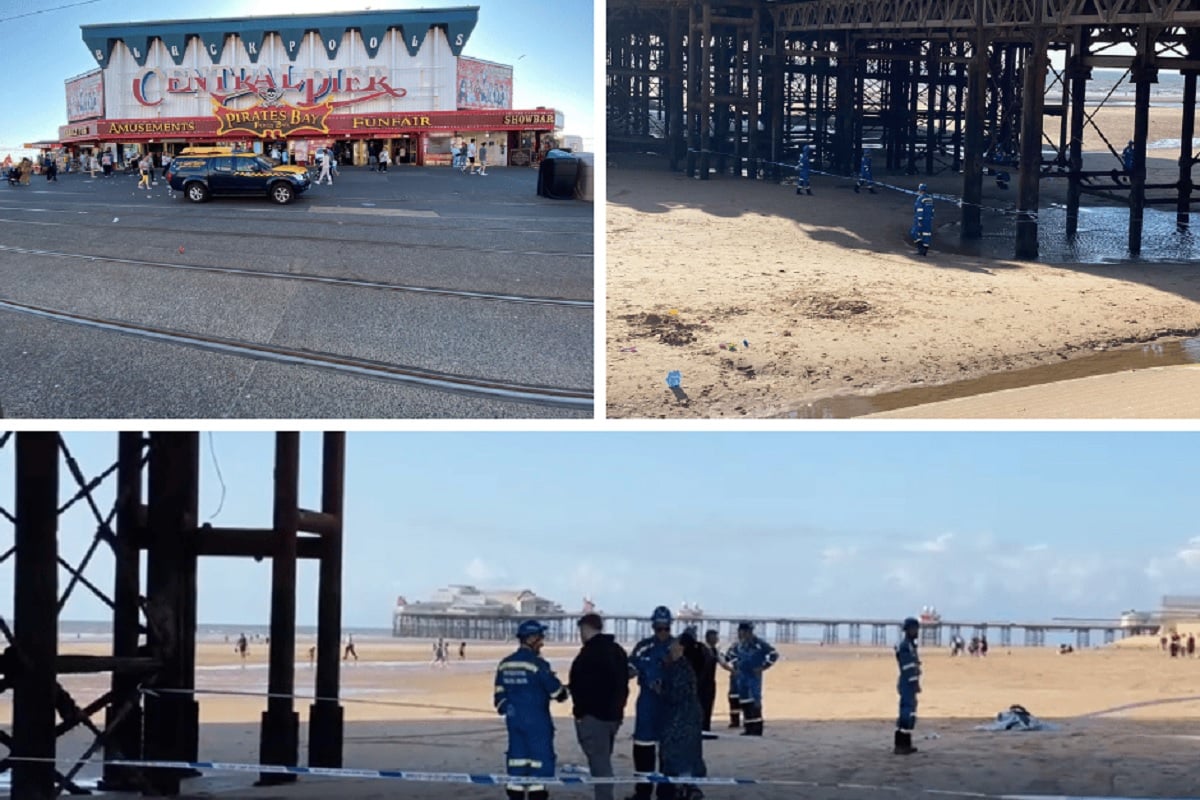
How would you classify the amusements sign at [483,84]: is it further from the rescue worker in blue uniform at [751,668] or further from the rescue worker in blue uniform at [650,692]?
the rescue worker in blue uniform at [751,668]

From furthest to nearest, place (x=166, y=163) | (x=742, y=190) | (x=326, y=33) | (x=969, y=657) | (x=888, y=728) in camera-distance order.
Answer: (x=969, y=657)
(x=742, y=190)
(x=888, y=728)
(x=166, y=163)
(x=326, y=33)

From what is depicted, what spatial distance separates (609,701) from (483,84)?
3.48 metres

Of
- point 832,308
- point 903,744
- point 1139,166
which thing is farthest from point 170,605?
point 1139,166

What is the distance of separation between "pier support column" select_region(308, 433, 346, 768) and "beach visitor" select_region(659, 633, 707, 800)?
3.00 metres

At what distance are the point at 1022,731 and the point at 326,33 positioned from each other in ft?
29.0

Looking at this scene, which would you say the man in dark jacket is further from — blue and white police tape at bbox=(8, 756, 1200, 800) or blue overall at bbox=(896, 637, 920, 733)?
blue overall at bbox=(896, 637, 920, 733)

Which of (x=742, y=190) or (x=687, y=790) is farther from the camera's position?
(x=742, y=190)

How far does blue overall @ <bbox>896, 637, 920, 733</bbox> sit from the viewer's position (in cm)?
1214

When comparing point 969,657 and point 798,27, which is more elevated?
point 798,27

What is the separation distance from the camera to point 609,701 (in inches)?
353

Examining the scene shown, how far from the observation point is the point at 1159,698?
20281mm

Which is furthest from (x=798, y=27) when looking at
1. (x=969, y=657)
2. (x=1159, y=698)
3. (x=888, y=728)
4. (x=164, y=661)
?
(x=164, y=661)

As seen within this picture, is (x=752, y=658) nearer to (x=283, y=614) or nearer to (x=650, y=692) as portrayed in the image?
(x=650, y=692)

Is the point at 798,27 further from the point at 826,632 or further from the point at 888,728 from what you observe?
the point at 826,632
